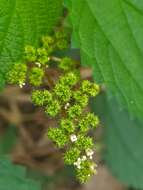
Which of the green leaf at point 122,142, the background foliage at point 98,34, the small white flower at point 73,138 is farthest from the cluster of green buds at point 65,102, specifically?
the green leaf at point 122,142

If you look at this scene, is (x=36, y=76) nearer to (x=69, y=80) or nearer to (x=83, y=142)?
(x=69, y=80)

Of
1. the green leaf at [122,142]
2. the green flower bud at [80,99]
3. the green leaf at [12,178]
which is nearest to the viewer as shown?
the green flower bud at [80,99]

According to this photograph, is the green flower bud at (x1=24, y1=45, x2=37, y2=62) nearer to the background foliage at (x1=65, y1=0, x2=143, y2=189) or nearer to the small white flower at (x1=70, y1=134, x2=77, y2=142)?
the background foliage at (x1=65, y1=0, x2=143, y2=189)

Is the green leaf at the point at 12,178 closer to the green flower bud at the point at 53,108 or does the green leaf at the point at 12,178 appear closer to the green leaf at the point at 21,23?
the green leaf at the point at 21,23

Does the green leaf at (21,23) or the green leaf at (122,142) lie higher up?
the green leaf at (21,23)

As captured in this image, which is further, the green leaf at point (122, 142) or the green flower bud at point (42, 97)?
the green leaf at point (122, 142)

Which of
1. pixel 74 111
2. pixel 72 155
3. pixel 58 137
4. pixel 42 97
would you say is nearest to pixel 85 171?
pixel 72 155
